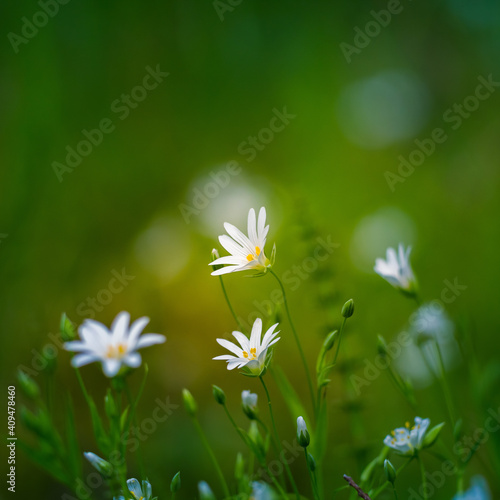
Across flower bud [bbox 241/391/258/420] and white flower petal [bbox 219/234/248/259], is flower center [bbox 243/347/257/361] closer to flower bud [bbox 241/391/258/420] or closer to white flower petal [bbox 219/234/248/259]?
flower bud [bbox 241/391/258/420]

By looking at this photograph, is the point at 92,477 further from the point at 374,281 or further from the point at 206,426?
the point at 374,281

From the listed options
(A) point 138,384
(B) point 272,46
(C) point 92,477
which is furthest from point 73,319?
(B) point 272,46

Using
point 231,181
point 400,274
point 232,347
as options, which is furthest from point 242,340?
point 231,181

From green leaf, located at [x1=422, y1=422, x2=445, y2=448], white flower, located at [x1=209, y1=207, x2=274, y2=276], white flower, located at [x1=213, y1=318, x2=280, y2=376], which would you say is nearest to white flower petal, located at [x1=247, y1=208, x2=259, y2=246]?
white flower, located at [x1=209, y1=207, x2=274, y2=276]

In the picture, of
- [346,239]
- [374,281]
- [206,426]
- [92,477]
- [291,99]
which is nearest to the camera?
[92,477]

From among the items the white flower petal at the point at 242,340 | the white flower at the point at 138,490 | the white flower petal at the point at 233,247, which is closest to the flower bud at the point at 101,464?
the white flower at the point at 138,490
